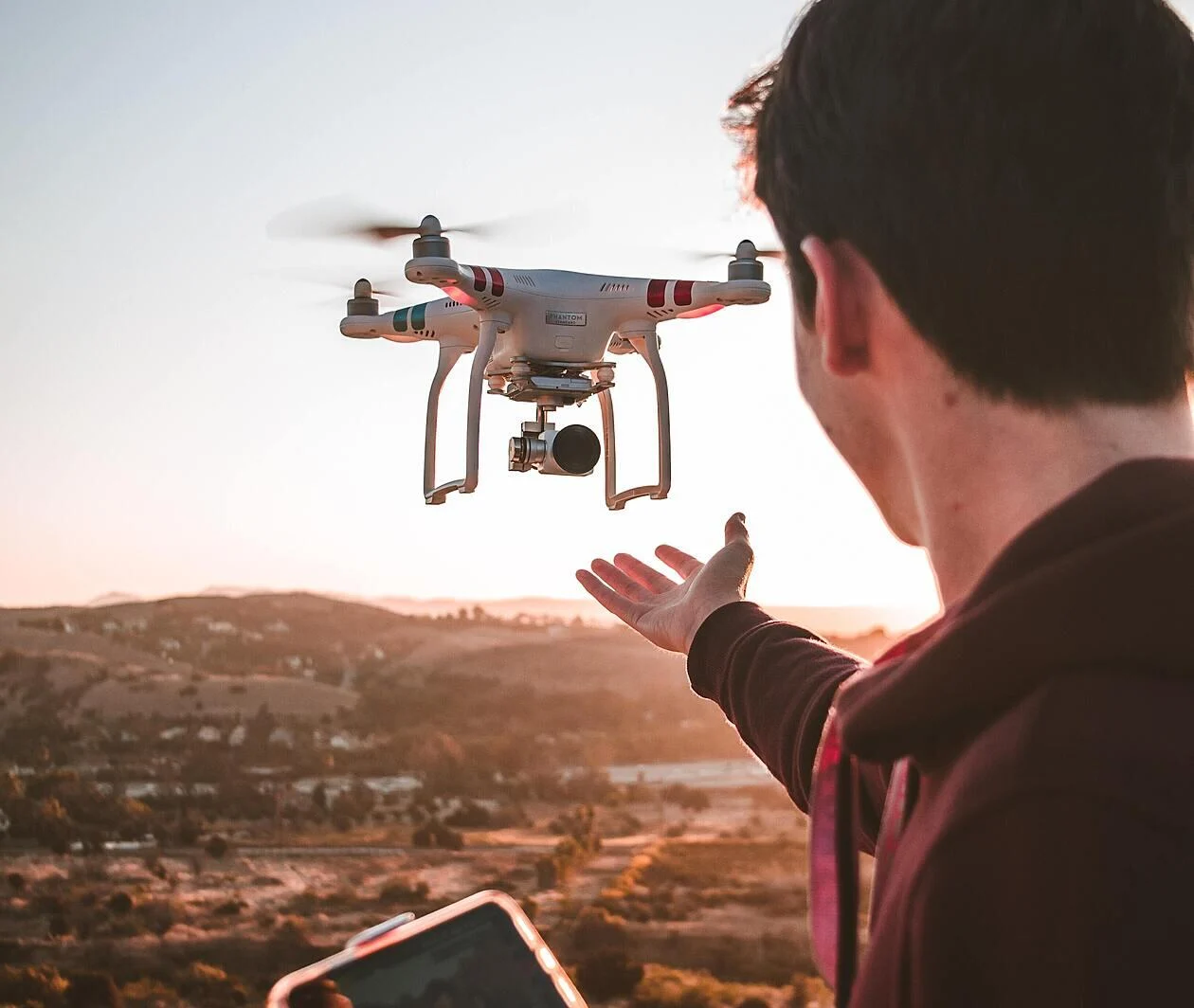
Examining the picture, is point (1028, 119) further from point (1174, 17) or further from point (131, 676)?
point (131, 676)

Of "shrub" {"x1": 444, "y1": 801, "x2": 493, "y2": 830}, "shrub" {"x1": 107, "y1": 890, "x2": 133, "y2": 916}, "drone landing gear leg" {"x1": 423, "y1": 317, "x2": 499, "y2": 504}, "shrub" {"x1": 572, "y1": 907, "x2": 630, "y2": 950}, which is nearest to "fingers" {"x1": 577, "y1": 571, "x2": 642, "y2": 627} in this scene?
"drone landing gear leg" {"x1": 423, "y1": 317, "x2": 499, "y2": 504}

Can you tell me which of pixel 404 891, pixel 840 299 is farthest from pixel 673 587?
pixel 404 891

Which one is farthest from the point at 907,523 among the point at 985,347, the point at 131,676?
the point at 131,676

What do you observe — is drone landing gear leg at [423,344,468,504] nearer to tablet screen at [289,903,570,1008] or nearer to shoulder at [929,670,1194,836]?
tablet screen at [289,903,570,1008]

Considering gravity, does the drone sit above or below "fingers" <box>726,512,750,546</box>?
above

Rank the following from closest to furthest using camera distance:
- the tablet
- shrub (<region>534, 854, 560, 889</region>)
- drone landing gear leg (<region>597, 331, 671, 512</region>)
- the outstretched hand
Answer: the tablet, the outstretched hand, drone landing gear leg (<region>597, 331, 671, 512</region>), shrub (<region>534, 854, 560, 889</region>)

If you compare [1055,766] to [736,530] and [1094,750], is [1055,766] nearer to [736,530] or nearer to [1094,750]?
[1094,750]

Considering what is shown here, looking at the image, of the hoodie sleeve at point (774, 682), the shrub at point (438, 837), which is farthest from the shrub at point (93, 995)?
the hoodie sleeve at point (774, 682)
